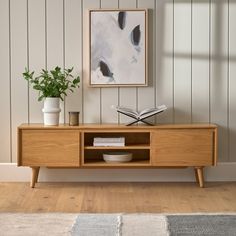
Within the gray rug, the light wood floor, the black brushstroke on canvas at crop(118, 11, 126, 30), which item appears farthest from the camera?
the black brushstroke on canvas at crop(118, 11, 126, 30)

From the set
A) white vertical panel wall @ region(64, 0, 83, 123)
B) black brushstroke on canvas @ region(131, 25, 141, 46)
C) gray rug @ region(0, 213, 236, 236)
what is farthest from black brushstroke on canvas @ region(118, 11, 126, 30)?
gray rug @ region(0, 213, 236, 236)

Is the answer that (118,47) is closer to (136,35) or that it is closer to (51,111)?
(136,35)

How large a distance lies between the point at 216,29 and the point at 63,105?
1.38 meters

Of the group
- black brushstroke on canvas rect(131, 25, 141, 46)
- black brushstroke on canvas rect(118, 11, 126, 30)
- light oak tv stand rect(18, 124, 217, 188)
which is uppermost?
black brushstroke on canvas rect(118, 11, 126, 30)

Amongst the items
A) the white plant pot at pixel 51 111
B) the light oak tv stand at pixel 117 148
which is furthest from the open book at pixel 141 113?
the white plant pot at pixel 51 111

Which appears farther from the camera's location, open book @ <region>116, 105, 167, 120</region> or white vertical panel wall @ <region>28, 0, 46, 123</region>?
white vertical panel wall @ <region>28, 0, 46, 123</region>

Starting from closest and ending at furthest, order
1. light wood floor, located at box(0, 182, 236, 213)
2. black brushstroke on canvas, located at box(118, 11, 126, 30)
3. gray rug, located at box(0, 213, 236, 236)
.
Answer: gray rug, located at box(0, 213, 236, 236)
light wood floor, located at box(0, 182, 236, 213)
black brushstroke on canvas, located at box(118, 11, 126, 30)

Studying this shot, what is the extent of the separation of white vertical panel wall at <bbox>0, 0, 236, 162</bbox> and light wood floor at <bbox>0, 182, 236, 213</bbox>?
521mm

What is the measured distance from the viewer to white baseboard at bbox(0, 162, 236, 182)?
469 cm

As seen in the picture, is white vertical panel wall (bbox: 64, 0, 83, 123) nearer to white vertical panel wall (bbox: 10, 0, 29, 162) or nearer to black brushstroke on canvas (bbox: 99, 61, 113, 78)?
black brushstroke on canvas (bbox: 99, 61, 113, 78)

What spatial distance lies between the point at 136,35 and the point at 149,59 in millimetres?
221

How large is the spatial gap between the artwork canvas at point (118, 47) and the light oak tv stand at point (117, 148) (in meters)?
0.46

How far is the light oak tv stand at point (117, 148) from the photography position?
4.37 m

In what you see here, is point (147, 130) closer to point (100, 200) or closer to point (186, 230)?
point (100, 200)
